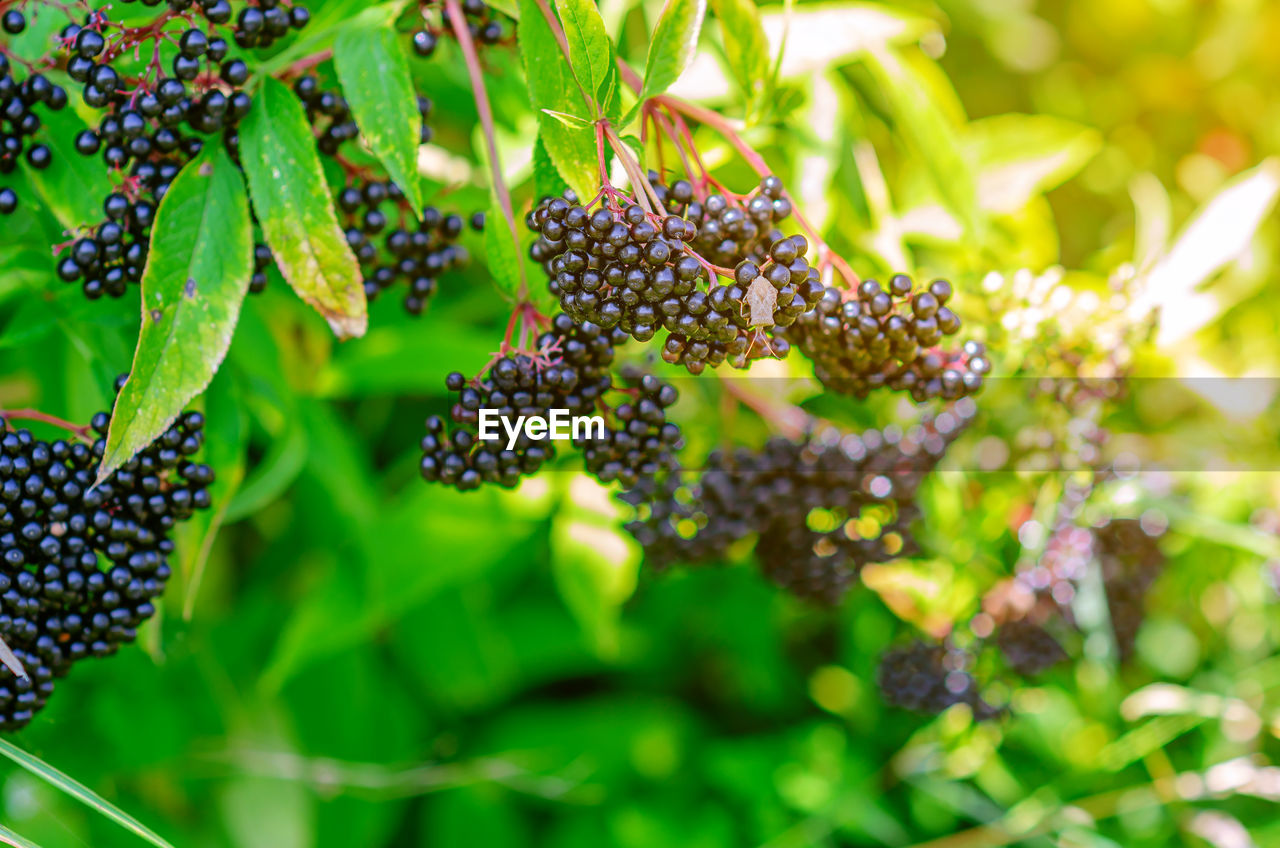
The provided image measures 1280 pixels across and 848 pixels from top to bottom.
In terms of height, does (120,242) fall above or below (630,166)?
below

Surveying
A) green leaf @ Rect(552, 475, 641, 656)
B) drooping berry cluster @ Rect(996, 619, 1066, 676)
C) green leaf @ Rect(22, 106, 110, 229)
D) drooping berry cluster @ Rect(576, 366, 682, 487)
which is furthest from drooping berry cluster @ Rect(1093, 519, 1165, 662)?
green leaf @ Rect(22, 106, 110, 229)

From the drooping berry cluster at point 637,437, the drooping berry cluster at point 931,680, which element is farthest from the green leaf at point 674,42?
the drooping berry cluster at point 931,680

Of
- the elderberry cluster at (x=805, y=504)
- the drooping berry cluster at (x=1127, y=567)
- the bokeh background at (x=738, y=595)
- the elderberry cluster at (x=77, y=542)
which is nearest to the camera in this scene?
the elderberry cluster at (x=77, y=542)

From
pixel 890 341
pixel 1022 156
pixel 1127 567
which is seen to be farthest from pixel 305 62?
pixel 1127 567

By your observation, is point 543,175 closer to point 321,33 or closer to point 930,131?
point 321,33

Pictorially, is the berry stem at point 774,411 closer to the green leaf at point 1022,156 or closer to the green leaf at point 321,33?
the green leaf at point 1022,156

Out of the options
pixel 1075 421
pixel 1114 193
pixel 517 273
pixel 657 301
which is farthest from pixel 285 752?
pixel 1114 193
